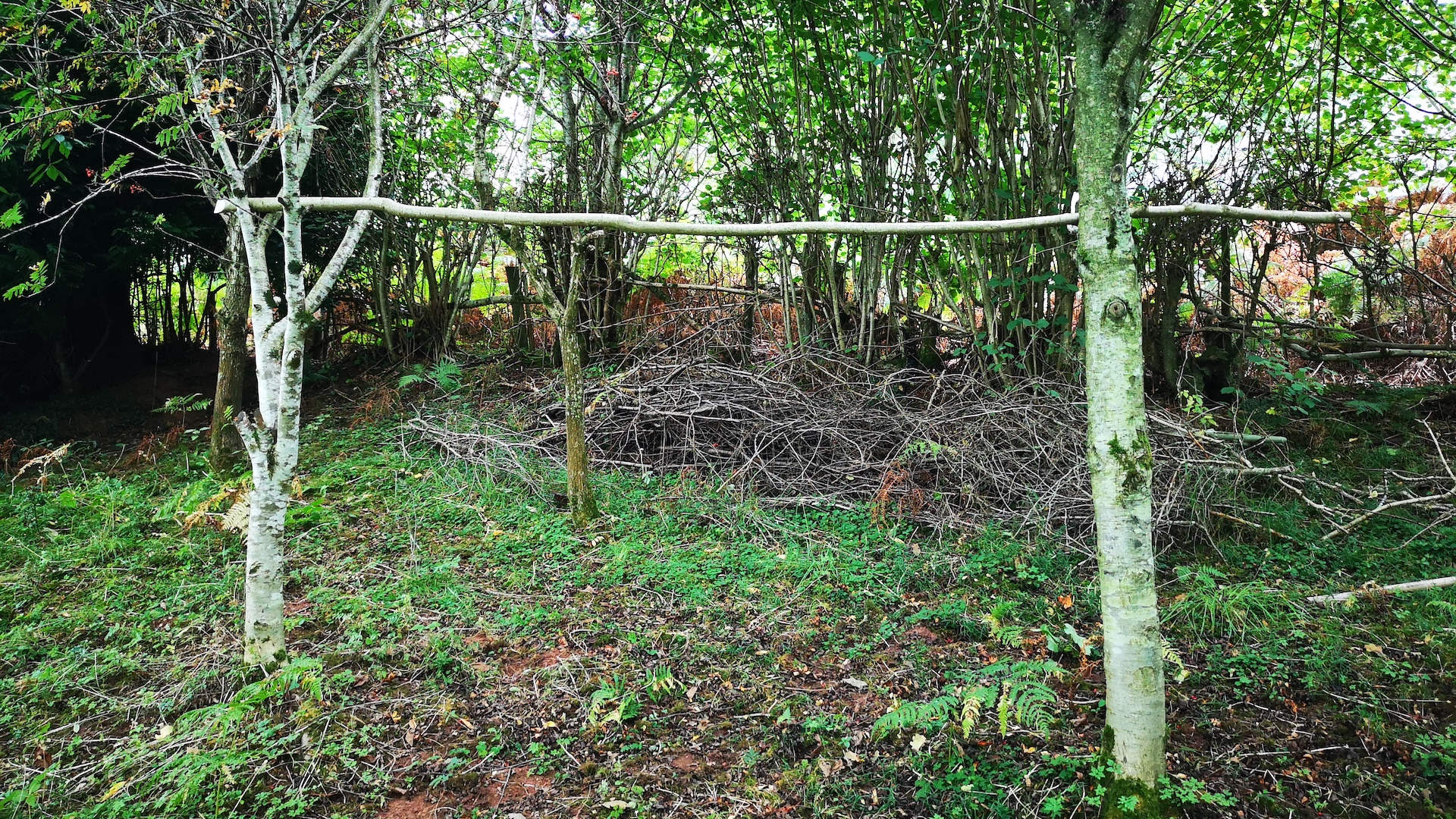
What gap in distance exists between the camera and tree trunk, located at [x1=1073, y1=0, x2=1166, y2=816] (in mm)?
1983

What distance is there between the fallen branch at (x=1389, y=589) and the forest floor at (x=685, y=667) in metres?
0.05

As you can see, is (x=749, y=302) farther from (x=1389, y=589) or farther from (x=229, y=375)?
(x=1389, y=589)

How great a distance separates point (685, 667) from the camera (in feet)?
9.89

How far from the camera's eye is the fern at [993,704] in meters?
2.39

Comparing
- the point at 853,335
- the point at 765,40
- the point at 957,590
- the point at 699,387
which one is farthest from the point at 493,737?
the point at 765,40

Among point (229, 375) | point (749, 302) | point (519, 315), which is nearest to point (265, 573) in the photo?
point (229, 375)

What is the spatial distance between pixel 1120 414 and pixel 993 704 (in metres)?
1.27

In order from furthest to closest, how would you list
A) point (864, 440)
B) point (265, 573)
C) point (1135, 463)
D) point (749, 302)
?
point (749, 302)
point (864, 440)
point (265, 573)
point (1135, 463)

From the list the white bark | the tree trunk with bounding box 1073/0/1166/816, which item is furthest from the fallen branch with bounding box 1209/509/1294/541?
the white bark

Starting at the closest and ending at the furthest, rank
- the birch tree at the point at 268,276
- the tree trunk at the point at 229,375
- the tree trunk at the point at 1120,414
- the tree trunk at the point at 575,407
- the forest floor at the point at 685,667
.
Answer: the tree trunk at the point at 1120,414 < the forest floor at the point at 685,667 < the birch tree at the point at 268,276 < the tree trunk at the point at 575,407 < the tree trunk at the point at 229,375

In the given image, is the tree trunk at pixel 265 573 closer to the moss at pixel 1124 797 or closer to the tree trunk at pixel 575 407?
the tree trunk at pixel 575 407

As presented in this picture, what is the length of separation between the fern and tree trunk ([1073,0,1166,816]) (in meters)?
0.35

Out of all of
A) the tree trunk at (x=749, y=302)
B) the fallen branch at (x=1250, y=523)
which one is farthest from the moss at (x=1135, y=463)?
the tree trunk at (x=749, y=302)

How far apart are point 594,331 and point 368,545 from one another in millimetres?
3336
